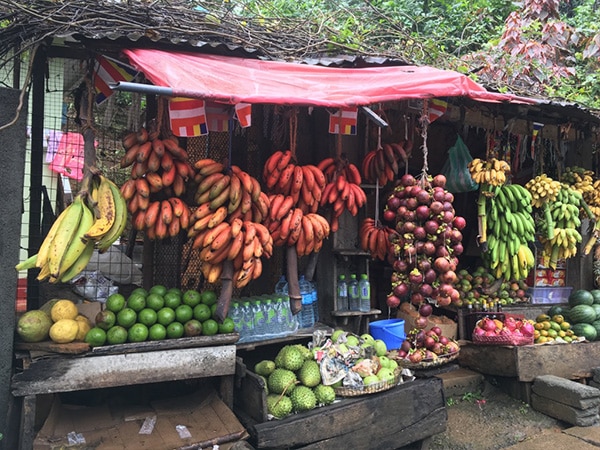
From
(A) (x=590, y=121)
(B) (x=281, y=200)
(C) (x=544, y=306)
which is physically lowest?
(C) (x=544, y=306)

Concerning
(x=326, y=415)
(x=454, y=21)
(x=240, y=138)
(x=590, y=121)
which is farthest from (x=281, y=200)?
(x=454, y=21)

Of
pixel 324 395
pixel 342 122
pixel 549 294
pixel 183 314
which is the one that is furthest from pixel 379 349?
pixel 549 294

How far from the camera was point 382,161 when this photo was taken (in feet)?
14.6

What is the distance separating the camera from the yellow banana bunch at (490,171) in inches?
187

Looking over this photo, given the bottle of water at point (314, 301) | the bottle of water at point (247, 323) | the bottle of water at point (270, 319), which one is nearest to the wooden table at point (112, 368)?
the bottle of water at point (247, 323)

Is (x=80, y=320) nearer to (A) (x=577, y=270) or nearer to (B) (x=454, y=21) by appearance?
(A) (x=577, y=270)

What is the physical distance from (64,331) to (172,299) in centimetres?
77

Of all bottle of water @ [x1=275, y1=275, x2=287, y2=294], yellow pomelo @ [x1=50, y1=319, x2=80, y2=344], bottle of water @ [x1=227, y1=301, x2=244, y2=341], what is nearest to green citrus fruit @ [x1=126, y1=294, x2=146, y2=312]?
yellow pomelo @ [x1=50, y1=319, x2=80, y2=344]

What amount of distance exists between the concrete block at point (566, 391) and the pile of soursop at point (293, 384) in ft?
9.14

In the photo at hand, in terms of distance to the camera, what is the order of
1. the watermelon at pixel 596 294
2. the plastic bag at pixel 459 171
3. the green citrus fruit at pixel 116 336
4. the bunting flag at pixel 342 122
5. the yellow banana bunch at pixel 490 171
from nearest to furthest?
1. the green citrus fruit at pixel 116 336
2. the bunting flag at pixel 342 122
3. the yellow banana bunch at pixel 490 171
4. the plastic bag at pixel 459 171
5. the watermelon at pixel 596 294

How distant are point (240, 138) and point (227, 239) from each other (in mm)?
1711

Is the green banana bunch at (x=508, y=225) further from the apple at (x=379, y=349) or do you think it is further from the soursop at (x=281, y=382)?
the soursop at (x=281, y=382)

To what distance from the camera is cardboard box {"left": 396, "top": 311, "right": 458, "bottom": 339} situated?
5.50 m

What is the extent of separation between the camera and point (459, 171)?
5078 millimetres
